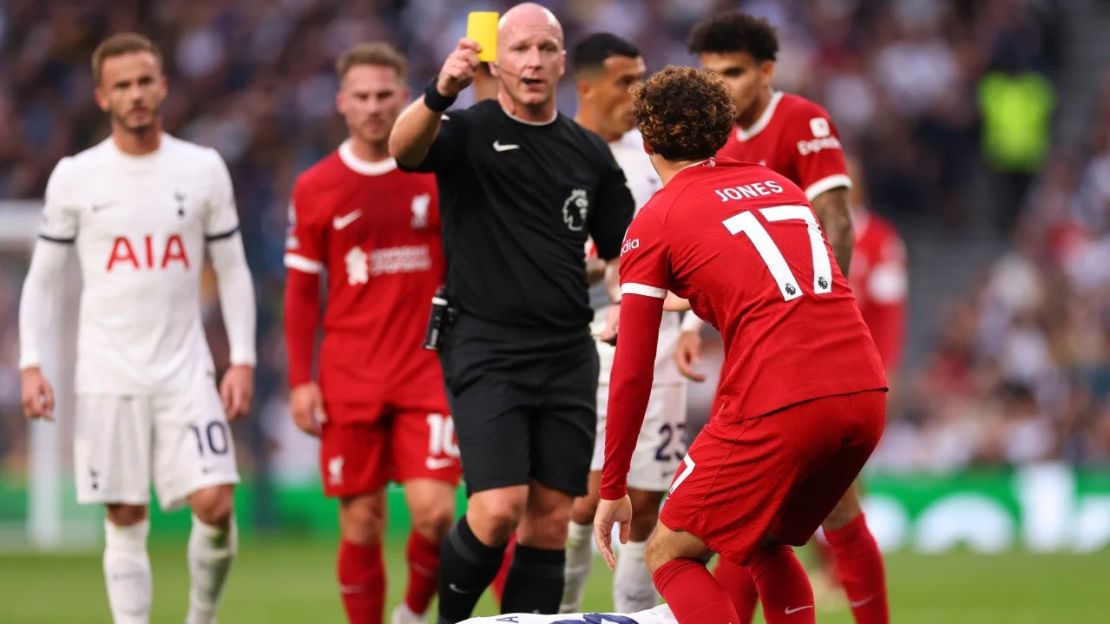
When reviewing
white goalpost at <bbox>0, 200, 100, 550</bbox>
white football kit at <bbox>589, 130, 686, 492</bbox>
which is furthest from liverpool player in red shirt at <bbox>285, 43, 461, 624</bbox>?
white goalpost at <bbox>0, 200, 100, 550</bbox>

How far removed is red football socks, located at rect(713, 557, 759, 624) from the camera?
307 inches

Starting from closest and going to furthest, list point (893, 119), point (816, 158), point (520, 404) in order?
point (520, 404)
point (816, 158)
point (893, 119)

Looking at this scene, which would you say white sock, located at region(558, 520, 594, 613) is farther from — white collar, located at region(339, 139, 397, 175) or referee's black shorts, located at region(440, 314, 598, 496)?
white collar, located at region(339, 139, 397, 175)

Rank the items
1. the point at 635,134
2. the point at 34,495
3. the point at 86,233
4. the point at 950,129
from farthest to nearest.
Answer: the point at 950,129
the point at 34,495
the point at 635,134
the point at 86,233

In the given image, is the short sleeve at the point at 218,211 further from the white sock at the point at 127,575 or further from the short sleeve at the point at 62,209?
the white sock at the point at 127,575

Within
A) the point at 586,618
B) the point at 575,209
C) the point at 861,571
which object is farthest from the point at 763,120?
the point at 586,618

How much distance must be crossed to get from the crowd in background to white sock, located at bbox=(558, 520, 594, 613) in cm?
1003

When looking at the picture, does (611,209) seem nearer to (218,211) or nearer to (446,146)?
(446,146)

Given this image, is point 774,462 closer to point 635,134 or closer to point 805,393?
point 805,393

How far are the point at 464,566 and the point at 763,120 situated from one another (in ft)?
7.95

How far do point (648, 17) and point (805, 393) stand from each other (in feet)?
52.7

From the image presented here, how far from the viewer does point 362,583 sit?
880 centimetres

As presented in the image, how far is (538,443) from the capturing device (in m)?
7.81

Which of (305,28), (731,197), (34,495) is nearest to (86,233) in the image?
(731,197)
